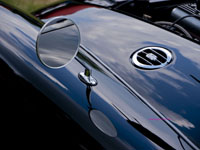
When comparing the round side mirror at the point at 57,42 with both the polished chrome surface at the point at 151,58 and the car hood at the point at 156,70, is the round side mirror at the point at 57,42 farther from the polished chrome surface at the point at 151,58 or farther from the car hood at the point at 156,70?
the polished chrome surface at the point at 151,58

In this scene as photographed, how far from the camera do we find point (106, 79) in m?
1.65

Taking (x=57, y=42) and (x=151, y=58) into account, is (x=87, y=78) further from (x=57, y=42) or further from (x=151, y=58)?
(x=151, y=58)

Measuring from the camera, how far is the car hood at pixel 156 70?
153 centimetres

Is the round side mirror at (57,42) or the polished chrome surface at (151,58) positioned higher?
the round side mirror at (57,42)

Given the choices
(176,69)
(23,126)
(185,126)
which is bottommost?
(23,126)

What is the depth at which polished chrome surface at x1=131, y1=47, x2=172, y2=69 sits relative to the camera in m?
1.78

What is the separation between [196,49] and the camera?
79.4 inches

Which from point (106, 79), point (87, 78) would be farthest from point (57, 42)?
point (106, 79)

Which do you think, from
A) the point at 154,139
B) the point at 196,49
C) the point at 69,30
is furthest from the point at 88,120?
the point at 196,49

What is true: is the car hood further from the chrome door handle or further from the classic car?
the chrome door handle

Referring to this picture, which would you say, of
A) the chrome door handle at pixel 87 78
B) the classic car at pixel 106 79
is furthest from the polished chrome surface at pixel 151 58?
the chrome door handle at pixel 87 78

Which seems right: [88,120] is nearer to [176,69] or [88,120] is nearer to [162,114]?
[162,114]

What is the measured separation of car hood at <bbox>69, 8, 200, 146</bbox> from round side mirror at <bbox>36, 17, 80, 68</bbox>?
Answer: 0.40 metres

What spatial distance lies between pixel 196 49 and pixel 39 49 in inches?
49.2
